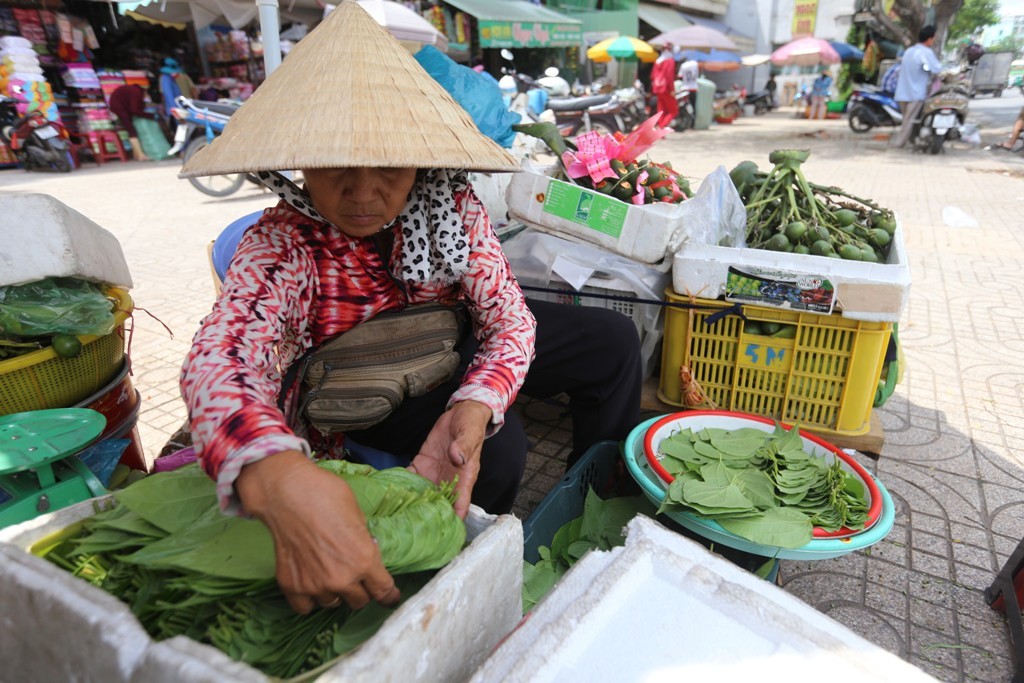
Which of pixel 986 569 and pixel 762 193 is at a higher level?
pixel 762 193

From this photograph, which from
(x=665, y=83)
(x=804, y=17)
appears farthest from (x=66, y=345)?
(x=804, y=17)

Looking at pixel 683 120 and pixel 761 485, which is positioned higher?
pixel 761 485

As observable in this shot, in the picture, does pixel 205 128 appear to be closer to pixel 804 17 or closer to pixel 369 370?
pixel 369 370

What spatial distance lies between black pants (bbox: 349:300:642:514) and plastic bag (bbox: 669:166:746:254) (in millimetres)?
549

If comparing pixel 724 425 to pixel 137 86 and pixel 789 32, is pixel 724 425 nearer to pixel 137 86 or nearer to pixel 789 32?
pixel 137 86

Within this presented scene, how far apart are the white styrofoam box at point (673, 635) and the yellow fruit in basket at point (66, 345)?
1.43 meters

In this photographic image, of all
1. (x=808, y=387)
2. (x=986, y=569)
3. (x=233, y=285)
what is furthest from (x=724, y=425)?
(x=233, y=285)

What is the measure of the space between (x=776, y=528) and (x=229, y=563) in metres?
1.17

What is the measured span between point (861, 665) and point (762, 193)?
87.5 inches

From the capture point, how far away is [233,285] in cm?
115

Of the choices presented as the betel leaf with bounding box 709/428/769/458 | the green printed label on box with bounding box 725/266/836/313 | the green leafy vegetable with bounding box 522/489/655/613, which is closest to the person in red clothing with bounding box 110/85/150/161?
the green printed label on box with bounding box 725/266/836/313

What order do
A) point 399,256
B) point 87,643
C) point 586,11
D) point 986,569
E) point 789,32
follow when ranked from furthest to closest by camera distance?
point 789,32 < point 586,11 < point 986,569 < point 399,256 < point 87,643

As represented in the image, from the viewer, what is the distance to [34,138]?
30.2 feet

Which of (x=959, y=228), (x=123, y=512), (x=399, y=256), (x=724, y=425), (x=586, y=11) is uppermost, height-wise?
(x=586, y=11)
